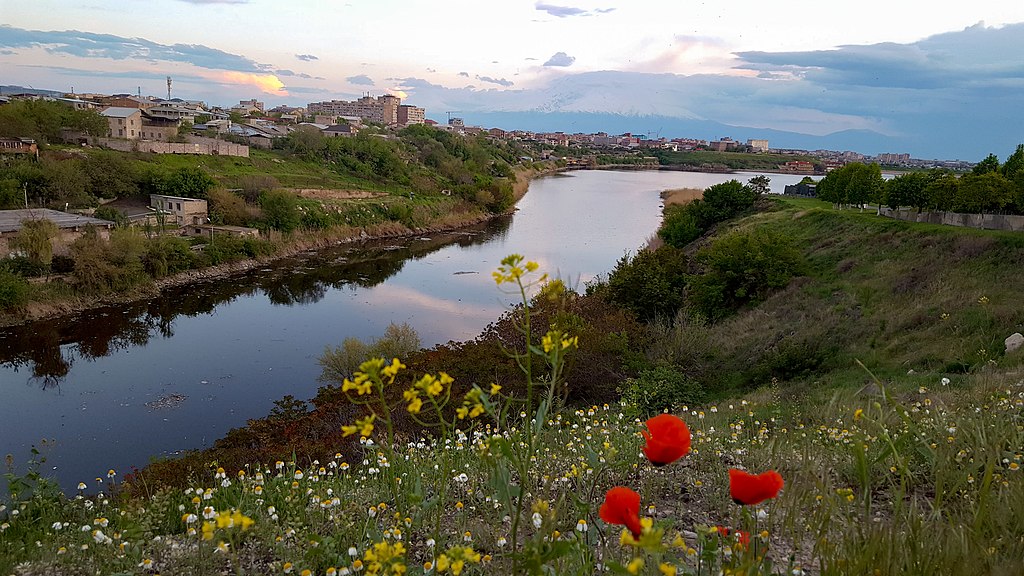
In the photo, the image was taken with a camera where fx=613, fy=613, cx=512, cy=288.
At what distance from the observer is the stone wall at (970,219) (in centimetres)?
1927

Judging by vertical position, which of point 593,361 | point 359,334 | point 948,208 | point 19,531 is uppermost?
point 948,208

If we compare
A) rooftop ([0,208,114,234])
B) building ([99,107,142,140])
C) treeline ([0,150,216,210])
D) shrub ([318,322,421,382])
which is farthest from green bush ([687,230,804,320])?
building ([99,107,142,140])

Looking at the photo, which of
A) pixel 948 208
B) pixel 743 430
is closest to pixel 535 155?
pixel 948 208

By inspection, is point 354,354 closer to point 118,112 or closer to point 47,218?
point 47,218

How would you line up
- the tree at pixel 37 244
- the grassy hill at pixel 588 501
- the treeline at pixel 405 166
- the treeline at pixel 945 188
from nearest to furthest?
the grassy hill at pixel 588 501, the treeline at pixel 945 188, the tree at pixel 37 244, the treeline at pixel 405 166

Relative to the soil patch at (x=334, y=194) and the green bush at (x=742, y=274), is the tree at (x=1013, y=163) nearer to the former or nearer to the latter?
the green bush at (x=742, y=274)

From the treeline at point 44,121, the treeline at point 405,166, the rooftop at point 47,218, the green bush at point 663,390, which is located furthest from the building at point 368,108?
the green bush at point 663,390

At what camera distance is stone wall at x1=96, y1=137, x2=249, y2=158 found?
4572 centimetres

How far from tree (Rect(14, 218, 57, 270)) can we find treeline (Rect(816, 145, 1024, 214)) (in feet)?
109

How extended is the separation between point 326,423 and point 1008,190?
2261 centimetres

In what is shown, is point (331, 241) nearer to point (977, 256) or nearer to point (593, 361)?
point (593, 361)

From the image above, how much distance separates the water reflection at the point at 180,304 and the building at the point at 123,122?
27.1 meters

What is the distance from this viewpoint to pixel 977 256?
16.7 meters

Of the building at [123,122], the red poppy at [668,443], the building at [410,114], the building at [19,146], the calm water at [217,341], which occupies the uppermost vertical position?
the building at [410,114]
